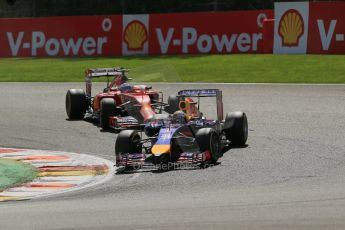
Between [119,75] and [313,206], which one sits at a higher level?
[119,75]

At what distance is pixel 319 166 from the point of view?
34.1 ft

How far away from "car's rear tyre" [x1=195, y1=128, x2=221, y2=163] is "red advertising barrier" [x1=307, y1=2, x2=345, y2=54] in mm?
15305

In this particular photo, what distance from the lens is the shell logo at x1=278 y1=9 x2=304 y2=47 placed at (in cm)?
2611

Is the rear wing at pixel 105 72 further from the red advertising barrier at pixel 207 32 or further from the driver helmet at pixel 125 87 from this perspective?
the red advertising barrier at pixel 207 32

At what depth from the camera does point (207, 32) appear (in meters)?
29.1

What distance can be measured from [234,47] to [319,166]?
1876 cm

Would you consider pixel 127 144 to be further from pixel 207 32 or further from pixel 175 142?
pixel 207 32

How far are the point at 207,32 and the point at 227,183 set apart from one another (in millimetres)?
19994

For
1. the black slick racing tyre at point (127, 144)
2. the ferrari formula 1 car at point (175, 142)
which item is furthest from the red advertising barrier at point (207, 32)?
the black slick racing tyre at point (127, 144)

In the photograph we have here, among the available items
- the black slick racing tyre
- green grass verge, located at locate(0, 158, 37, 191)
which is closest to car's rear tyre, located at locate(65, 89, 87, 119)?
green grass verge, located at locate(0, 158, 37, 191)

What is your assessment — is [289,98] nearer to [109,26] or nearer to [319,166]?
[319,166]

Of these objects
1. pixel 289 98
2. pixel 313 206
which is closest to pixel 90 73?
pixel 289 98

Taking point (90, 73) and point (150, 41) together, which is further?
point (150, 41)

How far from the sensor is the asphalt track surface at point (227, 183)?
7.21m
